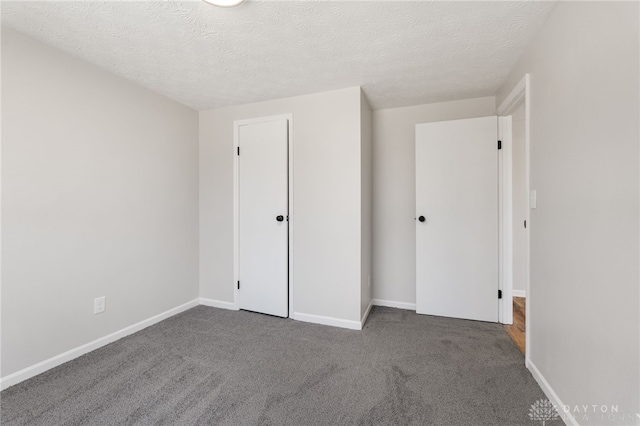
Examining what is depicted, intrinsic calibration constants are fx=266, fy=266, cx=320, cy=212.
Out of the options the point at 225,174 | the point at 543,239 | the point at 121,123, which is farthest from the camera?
the point at 225,174

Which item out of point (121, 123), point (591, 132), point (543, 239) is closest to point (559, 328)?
point (543, 239)

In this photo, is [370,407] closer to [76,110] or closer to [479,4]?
[479,4]

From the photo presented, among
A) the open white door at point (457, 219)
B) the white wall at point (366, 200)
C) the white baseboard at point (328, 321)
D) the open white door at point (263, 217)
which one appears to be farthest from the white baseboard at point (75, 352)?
the open white door at point (457, 219)

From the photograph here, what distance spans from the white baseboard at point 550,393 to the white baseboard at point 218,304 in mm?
2616

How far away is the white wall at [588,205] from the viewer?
0.98m

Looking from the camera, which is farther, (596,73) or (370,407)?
(370,407)

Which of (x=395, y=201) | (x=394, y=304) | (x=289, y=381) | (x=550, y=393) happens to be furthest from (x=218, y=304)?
(x=550, y=393)

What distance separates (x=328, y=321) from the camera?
2.55 metres

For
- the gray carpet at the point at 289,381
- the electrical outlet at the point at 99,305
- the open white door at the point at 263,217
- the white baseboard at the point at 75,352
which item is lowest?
the gray carpet at the point at 289,381

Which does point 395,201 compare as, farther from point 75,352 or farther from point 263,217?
point 75,352

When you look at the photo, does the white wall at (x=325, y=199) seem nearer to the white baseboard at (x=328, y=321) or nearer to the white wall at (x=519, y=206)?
the white baseboard at (x=328, y=321)

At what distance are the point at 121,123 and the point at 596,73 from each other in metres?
3.13

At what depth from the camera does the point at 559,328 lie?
1.45m

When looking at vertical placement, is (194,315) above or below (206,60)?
below
